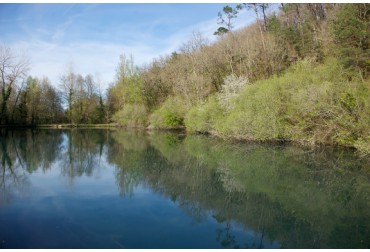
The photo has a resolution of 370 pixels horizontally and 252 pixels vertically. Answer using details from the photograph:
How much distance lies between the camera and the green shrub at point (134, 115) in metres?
51.3

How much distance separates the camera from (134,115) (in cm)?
5206

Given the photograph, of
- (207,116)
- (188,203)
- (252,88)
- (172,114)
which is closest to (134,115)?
(172,114)

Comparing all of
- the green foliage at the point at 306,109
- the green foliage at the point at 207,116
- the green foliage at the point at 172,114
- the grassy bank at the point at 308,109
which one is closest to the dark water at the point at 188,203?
the grassy bank at the point at 308,109

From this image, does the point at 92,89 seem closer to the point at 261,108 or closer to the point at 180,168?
the point at 261,108

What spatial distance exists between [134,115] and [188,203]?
4395cm

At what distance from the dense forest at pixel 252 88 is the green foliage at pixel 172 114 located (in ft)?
0.51

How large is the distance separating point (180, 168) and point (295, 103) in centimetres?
1090

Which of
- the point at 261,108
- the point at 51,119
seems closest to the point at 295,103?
the point at 261,108

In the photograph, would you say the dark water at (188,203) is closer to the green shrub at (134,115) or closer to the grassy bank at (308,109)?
the grassy bank at (308,109)

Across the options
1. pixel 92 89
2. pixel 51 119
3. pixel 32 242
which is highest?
pixel 92 89

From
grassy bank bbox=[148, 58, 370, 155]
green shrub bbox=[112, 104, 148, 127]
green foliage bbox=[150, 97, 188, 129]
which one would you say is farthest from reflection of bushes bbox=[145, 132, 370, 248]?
green shrub bbox=[112, 104, 148, 127]

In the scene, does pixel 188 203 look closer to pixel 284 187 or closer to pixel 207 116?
pixel 284 187

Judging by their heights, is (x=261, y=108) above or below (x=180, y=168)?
above

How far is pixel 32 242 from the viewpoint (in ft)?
20.7
